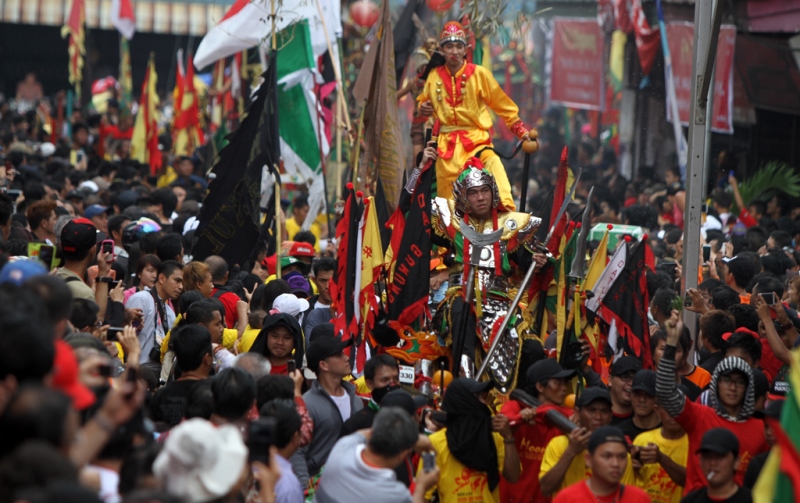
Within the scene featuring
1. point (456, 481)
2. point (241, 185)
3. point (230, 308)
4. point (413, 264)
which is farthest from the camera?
point (241, 185)

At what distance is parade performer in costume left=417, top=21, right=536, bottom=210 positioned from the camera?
10633mm

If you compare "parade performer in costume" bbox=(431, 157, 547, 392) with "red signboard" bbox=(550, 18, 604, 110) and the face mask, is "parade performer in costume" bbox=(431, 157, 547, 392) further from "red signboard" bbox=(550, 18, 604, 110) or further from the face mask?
"red signboard" bbox=(550, 18, 604, 110)

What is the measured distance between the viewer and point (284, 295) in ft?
28.7

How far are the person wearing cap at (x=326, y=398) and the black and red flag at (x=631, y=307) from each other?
1956mm

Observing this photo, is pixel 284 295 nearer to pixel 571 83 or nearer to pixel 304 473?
pixel 304 473

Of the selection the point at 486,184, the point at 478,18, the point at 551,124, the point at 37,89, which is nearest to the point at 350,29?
the point at 478,18

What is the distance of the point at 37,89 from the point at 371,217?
25.9 meters

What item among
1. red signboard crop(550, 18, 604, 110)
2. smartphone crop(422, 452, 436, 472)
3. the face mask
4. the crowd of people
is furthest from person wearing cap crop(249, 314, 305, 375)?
red signboard crop(550, 18, 604, 110)

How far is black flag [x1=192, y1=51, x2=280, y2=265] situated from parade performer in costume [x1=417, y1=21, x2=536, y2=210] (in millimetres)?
1478

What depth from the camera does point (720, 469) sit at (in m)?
5.62

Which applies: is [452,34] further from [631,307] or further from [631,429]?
[631,429]

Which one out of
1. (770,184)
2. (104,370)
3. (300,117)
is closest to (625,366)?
(104,370)

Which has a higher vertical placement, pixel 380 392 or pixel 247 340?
pixel 380 392

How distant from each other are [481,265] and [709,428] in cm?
251
